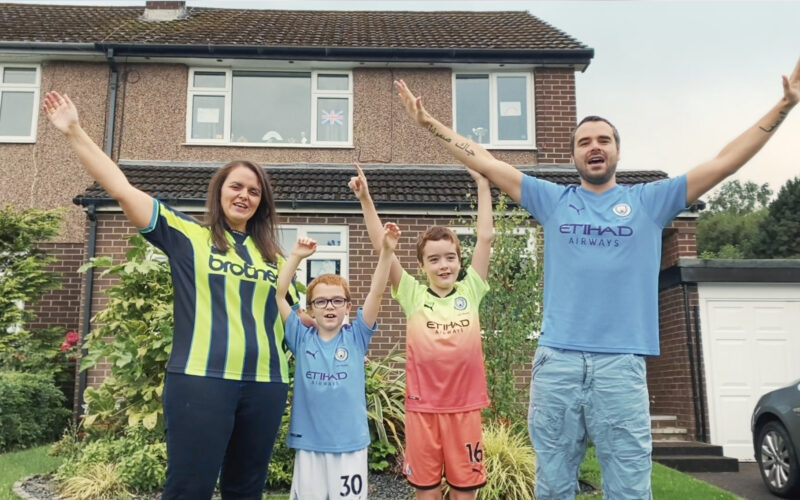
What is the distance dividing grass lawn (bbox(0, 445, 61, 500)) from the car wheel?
6692 mm

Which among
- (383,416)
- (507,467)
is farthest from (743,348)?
(383,416)

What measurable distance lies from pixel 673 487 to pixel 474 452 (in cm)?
351

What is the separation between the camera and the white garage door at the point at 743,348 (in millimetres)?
9469

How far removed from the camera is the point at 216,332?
8.24 ft

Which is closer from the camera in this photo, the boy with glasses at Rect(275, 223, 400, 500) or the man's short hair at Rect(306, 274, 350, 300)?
the boy with glasses at Rect(275, 223, 400, 500)

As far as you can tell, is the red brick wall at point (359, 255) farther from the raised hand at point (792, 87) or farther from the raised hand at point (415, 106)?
the raised hand at point (792, 87)

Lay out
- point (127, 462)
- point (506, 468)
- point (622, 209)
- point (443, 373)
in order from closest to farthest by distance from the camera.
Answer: point (622, 209) → point (443, 373) → point (506, 468) → point (127, 462)

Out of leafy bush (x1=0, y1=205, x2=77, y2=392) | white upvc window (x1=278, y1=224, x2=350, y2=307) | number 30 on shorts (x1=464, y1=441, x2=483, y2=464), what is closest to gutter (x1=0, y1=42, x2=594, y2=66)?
leafy bush (x1=0, y1=205, x2=77, y2=392)

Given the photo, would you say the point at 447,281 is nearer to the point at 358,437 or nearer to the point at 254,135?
the point at 358,437

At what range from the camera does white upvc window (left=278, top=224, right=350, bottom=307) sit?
9945mm

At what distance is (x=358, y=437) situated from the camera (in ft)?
9.87

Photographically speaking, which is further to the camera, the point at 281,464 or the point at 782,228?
the point at 782,228

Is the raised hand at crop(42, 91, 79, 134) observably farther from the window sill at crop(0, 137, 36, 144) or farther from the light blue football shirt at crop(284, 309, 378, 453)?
the window sill at crop(0, 137, 36, 144)

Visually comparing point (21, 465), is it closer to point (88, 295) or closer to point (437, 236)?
point (88, 295)
